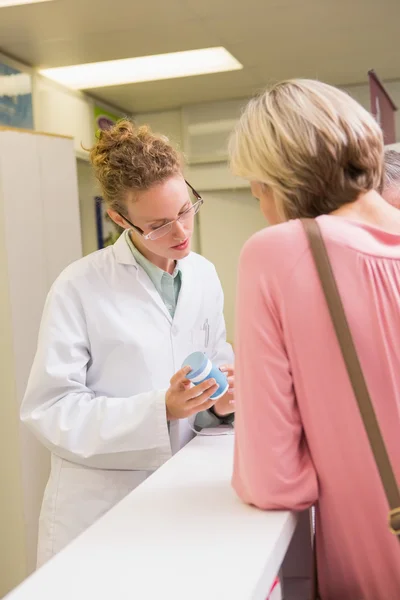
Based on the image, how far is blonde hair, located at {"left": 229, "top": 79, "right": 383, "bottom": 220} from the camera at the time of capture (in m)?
1.12

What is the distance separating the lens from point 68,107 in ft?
20.7

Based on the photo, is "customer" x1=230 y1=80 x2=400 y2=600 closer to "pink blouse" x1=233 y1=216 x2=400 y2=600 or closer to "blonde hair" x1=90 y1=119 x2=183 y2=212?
"pink blouse" x1=233 y1=216 x2=400 y2=600

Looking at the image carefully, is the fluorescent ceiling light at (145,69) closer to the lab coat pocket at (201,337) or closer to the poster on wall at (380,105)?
the poster on wall at (380,105)

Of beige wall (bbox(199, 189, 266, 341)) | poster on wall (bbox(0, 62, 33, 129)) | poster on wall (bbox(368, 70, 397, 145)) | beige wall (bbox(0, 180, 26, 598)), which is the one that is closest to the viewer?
beige wall (bbox(0, 180, 26, 598))

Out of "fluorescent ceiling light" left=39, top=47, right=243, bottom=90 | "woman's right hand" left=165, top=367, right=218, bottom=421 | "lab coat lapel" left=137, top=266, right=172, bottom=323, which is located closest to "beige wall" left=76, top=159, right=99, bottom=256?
"fluorescent ceiling light" left=39, top=47, right=243, bottom=90

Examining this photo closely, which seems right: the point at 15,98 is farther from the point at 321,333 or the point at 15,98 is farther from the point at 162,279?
the point at 321,333

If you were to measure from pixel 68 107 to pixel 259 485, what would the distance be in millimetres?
5654

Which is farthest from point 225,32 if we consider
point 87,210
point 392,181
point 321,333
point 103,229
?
point 321,333

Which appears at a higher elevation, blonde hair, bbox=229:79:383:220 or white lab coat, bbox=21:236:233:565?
blonde hair, bbox=229:79:383:220

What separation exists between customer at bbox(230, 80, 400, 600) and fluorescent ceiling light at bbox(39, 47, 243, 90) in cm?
466

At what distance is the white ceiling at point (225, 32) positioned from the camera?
4.50m

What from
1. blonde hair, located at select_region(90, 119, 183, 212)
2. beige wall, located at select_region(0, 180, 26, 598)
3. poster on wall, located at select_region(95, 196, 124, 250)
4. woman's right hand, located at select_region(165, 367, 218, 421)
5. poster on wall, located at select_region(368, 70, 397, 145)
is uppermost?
poster on wall, located at select_region(368, 70, 397, 145)

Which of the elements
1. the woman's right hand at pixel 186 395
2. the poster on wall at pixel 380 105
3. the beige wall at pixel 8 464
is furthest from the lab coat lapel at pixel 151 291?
the poster on wall at pixel 380 105

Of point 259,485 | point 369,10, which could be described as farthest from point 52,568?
point 369,10
